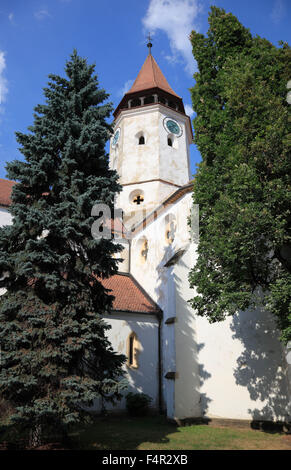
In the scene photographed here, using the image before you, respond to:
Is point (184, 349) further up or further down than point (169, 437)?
further up

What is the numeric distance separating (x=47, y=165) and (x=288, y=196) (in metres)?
6.29

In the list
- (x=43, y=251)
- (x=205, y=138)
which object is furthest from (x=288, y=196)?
(x=43, y=251)

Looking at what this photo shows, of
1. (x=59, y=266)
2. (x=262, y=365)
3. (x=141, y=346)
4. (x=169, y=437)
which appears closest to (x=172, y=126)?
(x=141, y=346)

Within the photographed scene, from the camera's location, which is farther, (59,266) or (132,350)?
(132,350)

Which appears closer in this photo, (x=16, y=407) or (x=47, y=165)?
(x=16, y=407)

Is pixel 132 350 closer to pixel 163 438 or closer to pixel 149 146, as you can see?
pixel 163 438

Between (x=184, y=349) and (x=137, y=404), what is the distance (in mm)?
3167

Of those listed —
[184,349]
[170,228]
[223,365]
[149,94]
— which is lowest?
[223,365]

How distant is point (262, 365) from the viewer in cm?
1234

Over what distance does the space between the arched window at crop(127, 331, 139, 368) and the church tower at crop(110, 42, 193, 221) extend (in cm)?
980

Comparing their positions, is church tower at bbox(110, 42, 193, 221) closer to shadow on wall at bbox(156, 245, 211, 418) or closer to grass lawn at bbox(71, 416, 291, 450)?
shadow on wall at bbox(156, 245, 211, 418)

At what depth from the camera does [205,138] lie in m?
11.3

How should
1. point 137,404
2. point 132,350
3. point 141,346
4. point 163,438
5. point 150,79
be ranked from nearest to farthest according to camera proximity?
point 163,438 → point 137,404 → point 132,350 → point 141,346 → point 150,79
